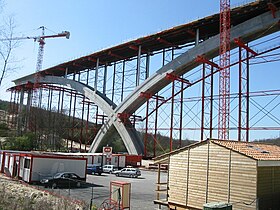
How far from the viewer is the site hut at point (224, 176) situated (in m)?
15.1

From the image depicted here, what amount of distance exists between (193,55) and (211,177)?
33.4 metres

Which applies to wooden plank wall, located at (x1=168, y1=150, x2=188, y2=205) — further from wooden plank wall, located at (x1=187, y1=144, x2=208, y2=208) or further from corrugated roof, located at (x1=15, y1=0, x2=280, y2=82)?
corrugated roof, located at (x1=15, y1=0, x2=280, y2=82)

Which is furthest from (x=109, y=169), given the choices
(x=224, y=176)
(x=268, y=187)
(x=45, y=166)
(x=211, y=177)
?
(x=268, y=187)

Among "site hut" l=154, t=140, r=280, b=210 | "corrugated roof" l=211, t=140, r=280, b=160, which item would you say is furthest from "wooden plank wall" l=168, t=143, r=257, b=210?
"corrugated roof" l=211, t=140, r=280, b=160

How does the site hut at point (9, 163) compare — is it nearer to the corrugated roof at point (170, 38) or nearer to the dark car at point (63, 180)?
the dark car at point (63, 180)

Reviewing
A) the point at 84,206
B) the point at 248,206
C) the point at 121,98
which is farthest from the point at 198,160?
the point at 121,98

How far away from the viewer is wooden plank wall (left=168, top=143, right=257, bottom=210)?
1509 centimetres

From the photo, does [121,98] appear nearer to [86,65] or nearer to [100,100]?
[100,100]

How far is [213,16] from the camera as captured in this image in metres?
44.7

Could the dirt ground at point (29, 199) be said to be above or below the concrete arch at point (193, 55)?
below

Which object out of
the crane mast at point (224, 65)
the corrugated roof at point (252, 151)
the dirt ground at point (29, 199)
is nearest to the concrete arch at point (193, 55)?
the crane mast at point (224, 65)

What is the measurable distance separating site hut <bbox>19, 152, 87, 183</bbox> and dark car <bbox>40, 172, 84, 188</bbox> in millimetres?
1350

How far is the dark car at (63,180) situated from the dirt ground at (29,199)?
4.40 feet

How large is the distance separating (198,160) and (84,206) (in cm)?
656
